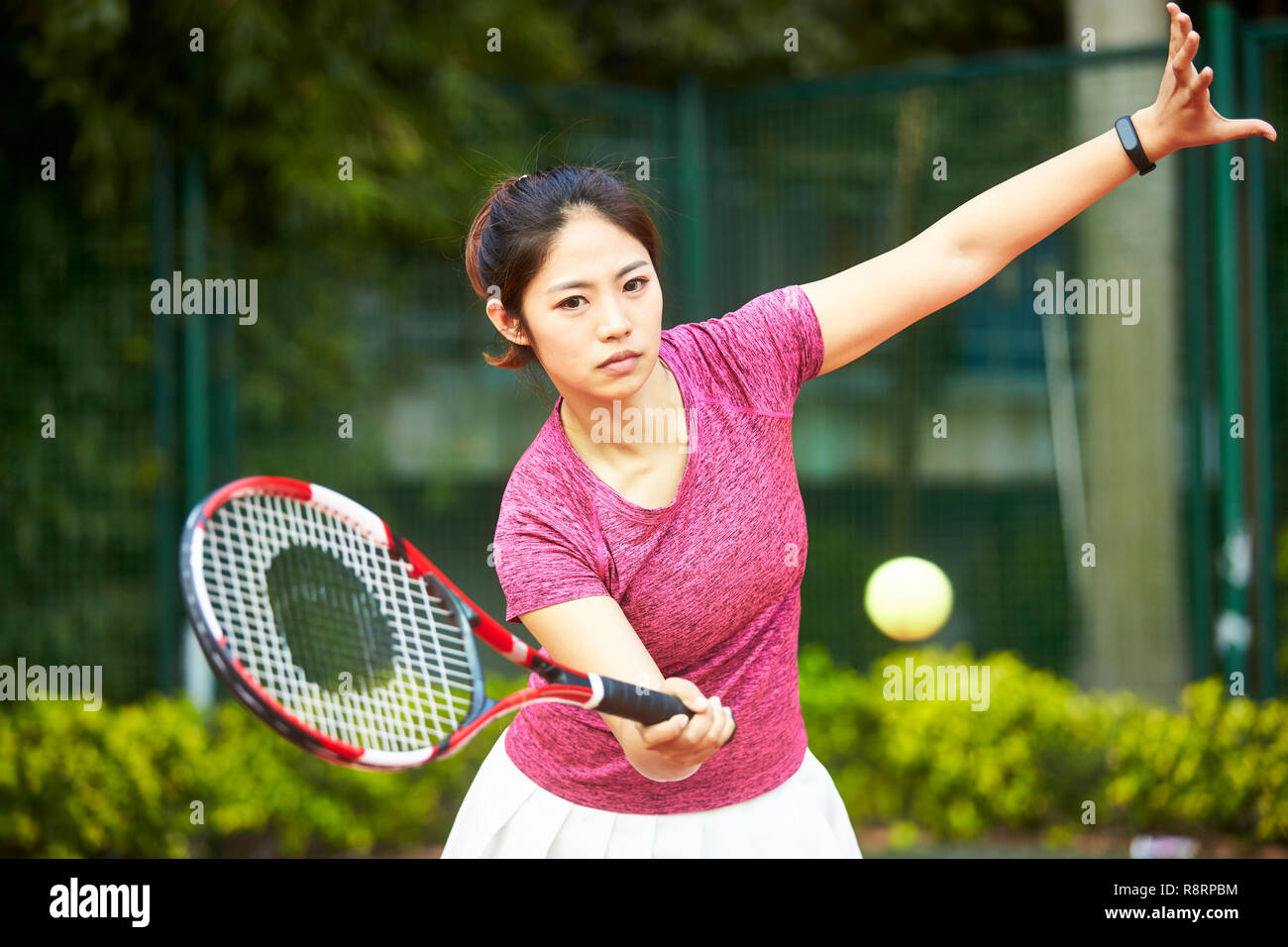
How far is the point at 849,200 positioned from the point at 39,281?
11.0 ft

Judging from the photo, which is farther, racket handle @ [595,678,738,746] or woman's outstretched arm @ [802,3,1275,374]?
woman's outstretched arm @ [802,3,1275,374]

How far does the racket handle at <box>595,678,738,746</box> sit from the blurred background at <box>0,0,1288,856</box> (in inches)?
109

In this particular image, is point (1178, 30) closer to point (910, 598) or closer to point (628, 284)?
point (628, 284)

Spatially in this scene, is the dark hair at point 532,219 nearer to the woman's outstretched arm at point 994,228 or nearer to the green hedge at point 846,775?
the woman's outstretched arm at point 994,228

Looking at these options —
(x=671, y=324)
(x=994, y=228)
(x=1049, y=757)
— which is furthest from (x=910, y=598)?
(x=994, y=228)

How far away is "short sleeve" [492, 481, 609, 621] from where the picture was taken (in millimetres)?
2008

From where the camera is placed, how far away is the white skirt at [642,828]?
7.39 ft

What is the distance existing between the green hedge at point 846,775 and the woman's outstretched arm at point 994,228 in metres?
2.98

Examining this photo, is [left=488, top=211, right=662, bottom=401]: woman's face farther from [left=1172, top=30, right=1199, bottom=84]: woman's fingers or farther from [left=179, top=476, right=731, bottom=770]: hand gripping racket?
[left=1172, top=30, right=1199, bottom=84]: woman's fingers

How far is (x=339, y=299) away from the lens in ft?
18.0

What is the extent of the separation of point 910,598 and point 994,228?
8.79 feet

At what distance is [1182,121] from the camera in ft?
7.34

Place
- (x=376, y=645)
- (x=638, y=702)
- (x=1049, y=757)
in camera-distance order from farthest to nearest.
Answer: (x=1049, y=757), (x=376, y=645), (x=638, y=702)

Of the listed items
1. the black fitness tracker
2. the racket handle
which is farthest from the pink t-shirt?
the black fitness tracker
